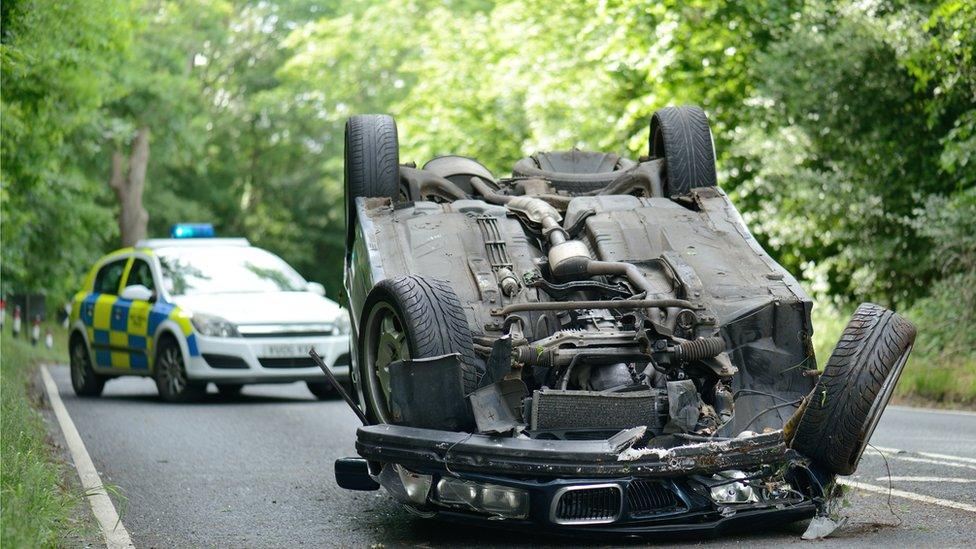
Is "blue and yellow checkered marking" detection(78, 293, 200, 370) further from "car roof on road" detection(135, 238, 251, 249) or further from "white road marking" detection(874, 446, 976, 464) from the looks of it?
"white road marking" detection(874, 446, 976, 464)

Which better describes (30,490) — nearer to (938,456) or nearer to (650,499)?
(650,499)

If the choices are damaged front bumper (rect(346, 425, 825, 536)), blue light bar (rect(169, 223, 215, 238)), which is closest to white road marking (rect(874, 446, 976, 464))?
damaged front bumper (rect(346, 425, 825, 536))

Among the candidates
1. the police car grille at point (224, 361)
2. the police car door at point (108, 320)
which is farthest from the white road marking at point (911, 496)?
the police car door at point (108, 320)

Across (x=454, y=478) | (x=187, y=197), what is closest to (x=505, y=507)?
(x=454, y=478)

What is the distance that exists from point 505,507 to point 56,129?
545 inches

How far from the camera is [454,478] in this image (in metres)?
6.59

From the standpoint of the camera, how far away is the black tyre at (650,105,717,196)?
9.52 m

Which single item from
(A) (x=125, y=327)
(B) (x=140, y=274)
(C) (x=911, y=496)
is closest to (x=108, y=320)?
(A) (x=125, y=327)

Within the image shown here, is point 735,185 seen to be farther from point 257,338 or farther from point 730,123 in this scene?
point 257,338

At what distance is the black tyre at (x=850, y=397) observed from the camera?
22.2 ft

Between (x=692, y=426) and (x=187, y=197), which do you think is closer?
(x=692, y=426)

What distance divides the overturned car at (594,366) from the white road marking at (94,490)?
1.13 metres

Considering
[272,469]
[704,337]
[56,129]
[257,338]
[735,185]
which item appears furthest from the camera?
[735,185]

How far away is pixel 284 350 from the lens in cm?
1479
